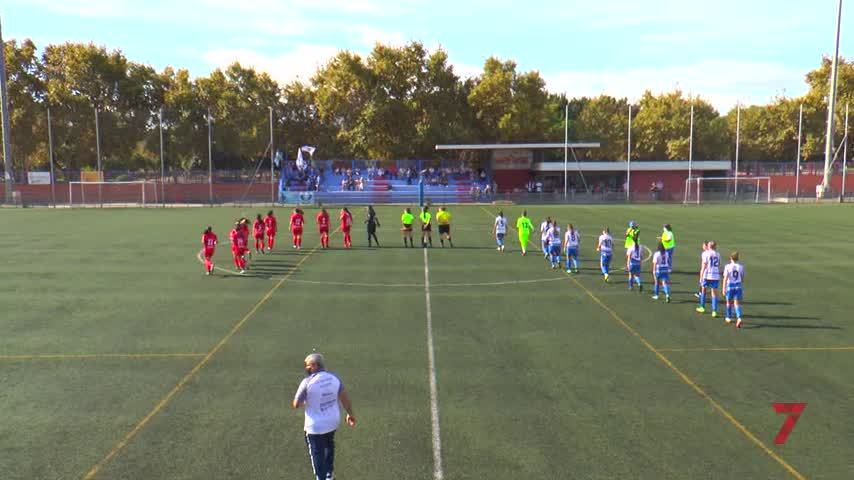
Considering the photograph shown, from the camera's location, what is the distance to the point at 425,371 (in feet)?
37.6

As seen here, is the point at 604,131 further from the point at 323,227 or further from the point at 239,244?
the point at 239,244

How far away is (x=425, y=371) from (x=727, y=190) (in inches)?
2489

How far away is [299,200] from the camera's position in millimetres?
63781

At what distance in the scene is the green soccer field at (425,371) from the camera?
26.9ft

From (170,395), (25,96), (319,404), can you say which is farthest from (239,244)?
(25,96)

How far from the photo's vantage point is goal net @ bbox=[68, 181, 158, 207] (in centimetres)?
6488

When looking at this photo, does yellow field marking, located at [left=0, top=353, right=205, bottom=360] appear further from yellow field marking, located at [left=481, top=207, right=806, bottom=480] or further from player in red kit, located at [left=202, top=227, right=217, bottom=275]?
yellow field marking, located at [left=481, top=207, right=806, bottom=480]

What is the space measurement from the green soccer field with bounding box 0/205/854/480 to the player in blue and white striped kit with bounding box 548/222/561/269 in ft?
3.17

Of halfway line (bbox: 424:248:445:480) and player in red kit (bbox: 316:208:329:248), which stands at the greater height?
player in red kit (bbox: 316:208:329:248)

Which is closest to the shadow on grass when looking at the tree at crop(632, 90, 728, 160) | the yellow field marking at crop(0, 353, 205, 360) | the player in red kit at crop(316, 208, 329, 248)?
the yellow field marking at crop(0, 353, 205, 360)

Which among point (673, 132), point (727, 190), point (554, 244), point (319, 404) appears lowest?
point (319, 404)

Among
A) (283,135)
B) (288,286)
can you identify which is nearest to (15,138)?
(283,135)

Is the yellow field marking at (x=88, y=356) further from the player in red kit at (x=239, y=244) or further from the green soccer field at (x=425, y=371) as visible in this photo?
the player in red kit at (x=239, y=244)

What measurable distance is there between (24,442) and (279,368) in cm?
415
